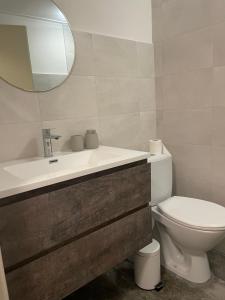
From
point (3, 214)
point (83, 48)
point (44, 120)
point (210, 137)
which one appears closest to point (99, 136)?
point (44, 120)

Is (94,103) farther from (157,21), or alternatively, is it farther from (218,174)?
(218,174)

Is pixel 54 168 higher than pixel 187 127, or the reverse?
pixel 187 127

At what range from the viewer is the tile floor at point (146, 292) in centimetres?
139

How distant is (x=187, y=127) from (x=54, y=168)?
3.42ft

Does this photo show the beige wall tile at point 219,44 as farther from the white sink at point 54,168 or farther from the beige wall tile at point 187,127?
the white sink at point 54,168

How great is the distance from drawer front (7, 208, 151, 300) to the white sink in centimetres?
29

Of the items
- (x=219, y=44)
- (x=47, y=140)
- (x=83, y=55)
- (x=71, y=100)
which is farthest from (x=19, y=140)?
(x=219, y=44)

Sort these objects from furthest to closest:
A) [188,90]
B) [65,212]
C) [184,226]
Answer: [188,90] → [184,226] → [65,212]

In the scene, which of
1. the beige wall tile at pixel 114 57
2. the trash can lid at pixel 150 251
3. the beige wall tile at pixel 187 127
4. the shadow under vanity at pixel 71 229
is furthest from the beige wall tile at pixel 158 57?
the trash can lid at pixel 150 251

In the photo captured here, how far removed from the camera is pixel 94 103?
1.57m

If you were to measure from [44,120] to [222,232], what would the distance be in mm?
1174

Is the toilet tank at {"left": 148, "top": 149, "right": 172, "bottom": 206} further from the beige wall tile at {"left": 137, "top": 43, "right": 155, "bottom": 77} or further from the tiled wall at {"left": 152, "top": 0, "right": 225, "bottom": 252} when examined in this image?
the beige wall tile at {"left": 137, "top": 43, "right": 155, "bottom": 77}

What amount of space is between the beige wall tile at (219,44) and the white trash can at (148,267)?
123 centimetres

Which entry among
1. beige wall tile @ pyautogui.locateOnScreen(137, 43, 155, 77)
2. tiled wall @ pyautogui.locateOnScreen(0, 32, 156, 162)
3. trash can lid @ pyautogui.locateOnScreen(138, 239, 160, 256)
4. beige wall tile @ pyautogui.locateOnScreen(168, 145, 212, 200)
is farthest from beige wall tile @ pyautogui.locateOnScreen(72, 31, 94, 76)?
trash can lid @ pyautogui.locateOnScreen(138, 239, 160, 256)
